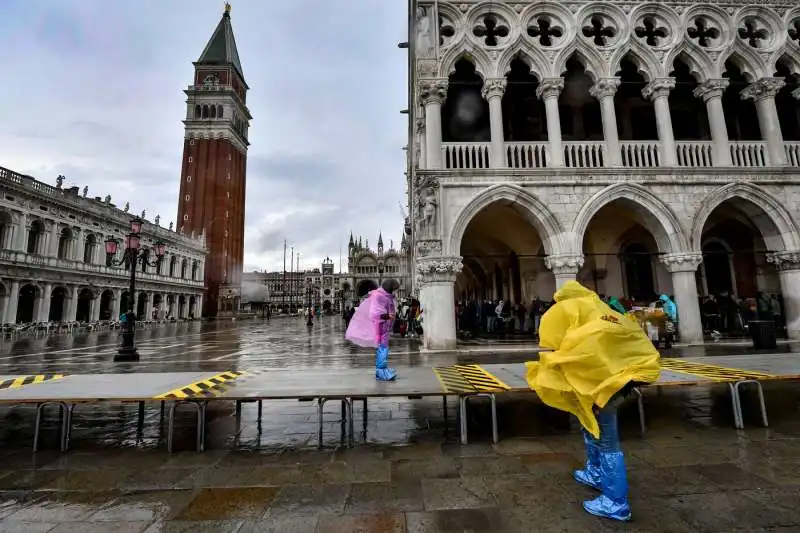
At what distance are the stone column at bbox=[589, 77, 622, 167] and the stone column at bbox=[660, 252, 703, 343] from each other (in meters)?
3.88

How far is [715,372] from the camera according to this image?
5.26m

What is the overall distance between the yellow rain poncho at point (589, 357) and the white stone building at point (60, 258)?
1533 inches

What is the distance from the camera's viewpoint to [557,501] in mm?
3059

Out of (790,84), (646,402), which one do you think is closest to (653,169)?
(790,84)

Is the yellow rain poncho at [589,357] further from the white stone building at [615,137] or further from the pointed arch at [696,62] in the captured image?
the pointed arch at [696,62]

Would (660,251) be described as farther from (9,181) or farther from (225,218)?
(225,218)

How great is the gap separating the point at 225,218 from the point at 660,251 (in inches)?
2550

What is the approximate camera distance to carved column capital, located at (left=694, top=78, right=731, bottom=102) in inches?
539

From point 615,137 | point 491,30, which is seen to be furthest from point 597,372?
point 491,30

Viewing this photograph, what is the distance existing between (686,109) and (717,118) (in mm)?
2635

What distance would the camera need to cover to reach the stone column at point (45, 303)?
3338cm

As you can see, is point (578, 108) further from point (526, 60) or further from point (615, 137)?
point (526, 60)

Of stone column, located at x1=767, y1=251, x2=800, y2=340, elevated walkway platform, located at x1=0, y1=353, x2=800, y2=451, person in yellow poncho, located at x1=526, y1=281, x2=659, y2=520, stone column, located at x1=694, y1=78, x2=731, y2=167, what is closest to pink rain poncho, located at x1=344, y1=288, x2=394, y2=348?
elevated walkway platform, located at x1=0, y1=353, x2=800, y2=451

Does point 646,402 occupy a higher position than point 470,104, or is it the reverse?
point 470,104
